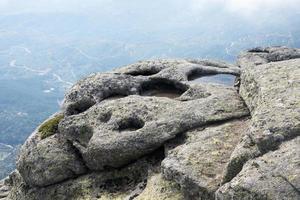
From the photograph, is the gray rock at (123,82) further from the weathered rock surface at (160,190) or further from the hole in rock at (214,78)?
the weathered rock surface at (160,190)

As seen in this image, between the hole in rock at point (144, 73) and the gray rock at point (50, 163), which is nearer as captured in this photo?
the gray rock at point (50, 163)

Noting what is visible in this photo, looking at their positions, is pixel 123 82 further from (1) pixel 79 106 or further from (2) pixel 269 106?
(2) pixel 269 106

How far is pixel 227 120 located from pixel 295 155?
29.0 feet

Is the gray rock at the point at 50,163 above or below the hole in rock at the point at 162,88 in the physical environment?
below

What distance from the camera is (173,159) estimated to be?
23.8 metres

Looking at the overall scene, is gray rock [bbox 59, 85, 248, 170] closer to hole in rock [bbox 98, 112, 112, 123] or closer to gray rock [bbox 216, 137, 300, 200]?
hole in rock [bbox 98, 112, 112, 123]

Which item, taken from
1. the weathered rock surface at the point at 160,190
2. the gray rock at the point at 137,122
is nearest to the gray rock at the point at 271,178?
the weathered rock surface at the point at 160,190

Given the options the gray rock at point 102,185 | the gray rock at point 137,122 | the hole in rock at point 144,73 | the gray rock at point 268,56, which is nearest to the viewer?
the gray rock at point 137,122

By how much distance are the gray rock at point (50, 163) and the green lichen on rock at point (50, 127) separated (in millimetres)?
1247

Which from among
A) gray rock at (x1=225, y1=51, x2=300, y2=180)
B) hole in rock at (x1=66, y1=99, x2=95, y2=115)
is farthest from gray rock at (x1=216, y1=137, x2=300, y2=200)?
hole in rock at (x1=66, y1=99, x2=95, y2=115)

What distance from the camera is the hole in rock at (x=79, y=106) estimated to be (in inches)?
1292

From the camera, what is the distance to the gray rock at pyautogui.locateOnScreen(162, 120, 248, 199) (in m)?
21.8

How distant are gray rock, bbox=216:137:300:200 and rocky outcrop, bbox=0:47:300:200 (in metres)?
0.03

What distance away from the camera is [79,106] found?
109ft
